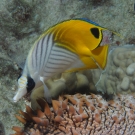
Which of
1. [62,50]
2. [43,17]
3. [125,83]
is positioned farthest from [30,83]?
[43,17]

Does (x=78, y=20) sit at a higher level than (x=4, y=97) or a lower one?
higher

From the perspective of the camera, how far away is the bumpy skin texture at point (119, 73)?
2.42 metres

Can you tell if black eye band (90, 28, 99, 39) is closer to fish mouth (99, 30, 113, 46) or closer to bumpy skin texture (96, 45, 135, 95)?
fish mouth (99, 30, 113, 46)

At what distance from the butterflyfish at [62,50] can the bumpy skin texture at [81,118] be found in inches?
14.6

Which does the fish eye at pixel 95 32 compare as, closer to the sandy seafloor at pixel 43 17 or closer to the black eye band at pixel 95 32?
the black eye band at pixel 95 32

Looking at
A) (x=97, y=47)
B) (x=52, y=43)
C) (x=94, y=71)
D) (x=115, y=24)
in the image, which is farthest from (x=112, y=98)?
(x=115, y=24)

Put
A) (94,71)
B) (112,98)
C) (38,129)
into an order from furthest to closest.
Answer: (94,71) → (112,98) → (38,129)

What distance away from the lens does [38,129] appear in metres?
1.91

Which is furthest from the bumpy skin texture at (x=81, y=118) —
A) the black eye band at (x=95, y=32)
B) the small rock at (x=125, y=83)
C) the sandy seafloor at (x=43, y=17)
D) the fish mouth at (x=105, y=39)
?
the sandy seafloor at (x=43, y=17)

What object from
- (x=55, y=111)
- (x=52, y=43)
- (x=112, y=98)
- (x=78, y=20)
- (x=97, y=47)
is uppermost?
(x=78, y=20)

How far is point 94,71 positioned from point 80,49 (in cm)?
100

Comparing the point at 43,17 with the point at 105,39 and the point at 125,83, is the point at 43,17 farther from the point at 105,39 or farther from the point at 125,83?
the point at 125,83

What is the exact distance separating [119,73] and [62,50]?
1036mm

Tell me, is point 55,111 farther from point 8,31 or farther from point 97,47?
point 8,31
